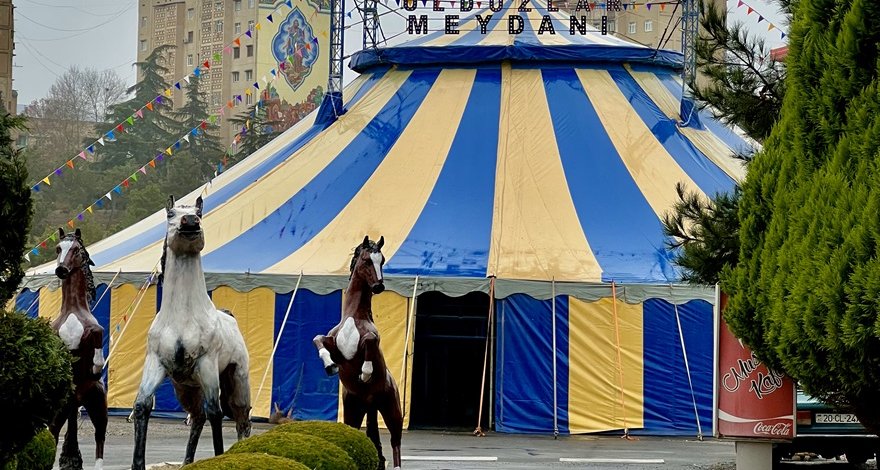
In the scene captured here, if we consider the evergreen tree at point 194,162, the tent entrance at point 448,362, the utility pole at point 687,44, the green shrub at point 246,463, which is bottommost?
the tent entrance at point 448,362

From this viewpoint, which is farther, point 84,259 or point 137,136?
point 137,136

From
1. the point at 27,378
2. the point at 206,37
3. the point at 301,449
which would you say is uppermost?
the point at 206,37

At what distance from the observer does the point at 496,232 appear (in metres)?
16.7

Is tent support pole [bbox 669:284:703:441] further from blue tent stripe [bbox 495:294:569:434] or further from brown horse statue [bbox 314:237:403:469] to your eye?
brown horse statue [bbox 314:237:403:469]

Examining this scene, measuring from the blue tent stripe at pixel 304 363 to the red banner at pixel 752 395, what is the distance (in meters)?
7.41

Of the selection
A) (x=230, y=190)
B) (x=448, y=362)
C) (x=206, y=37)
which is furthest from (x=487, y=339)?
(x=206, y=37)

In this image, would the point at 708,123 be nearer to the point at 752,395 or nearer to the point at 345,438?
the point at 752,395

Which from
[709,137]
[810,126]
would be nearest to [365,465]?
[810,126]

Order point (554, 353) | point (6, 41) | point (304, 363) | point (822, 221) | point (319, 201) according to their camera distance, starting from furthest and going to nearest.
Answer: point (6, 41) → point (319, 201) → point (304, 363) → point (554, 353) → point (822, 221)

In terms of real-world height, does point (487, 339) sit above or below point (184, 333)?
below

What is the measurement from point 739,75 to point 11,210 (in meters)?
5.27

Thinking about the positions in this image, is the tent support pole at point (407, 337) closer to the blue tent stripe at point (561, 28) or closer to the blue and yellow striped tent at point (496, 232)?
the blue and yellow striped tent at point (496, 232)

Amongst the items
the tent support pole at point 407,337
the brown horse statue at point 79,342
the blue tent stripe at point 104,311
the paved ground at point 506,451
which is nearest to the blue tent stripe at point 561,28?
the tent support pole at point 407,337

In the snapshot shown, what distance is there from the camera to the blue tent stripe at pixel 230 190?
59.5 ft
